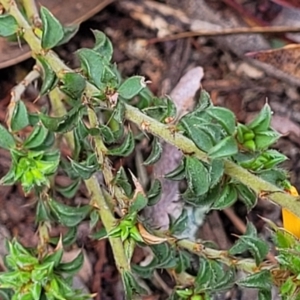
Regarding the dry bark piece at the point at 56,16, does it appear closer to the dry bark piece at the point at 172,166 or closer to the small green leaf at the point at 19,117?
the dry bark piece at the point at 172,166

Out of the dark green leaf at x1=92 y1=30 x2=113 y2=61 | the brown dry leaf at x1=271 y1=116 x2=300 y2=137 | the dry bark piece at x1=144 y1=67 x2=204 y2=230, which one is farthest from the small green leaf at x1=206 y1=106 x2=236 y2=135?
the brown dry leaf at x1=271 y1=116 x2=300 y2=137

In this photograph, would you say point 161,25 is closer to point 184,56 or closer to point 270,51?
point 184,56

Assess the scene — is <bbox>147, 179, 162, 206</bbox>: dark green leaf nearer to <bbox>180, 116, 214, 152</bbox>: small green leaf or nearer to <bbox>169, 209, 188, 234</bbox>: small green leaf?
<bbox>169, 209, 188, 234</bbox>: small green leaf

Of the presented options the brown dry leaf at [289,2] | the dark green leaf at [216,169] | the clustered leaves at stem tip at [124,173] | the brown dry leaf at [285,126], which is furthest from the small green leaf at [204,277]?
the brown dry leaf at [289,2]

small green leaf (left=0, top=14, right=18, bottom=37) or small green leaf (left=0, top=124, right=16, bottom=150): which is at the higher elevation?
small green leaf (left=0, top=14, right=18, bottom=37)

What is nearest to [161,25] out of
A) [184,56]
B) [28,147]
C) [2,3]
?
[184,56]

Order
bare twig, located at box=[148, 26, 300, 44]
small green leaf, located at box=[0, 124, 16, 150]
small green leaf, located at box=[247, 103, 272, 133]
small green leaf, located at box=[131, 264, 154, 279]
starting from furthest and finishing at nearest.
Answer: bare twig, located at box=[148, 26, 300, 44] < small green leaf, located at box=[131, 264, 154, 279] < small green leaf, located at box=[0, 124, 16, 150] < small green leaf, located at box=[247, 103, 272, 133]

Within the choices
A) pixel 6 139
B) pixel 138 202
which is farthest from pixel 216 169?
pixel 6 139
